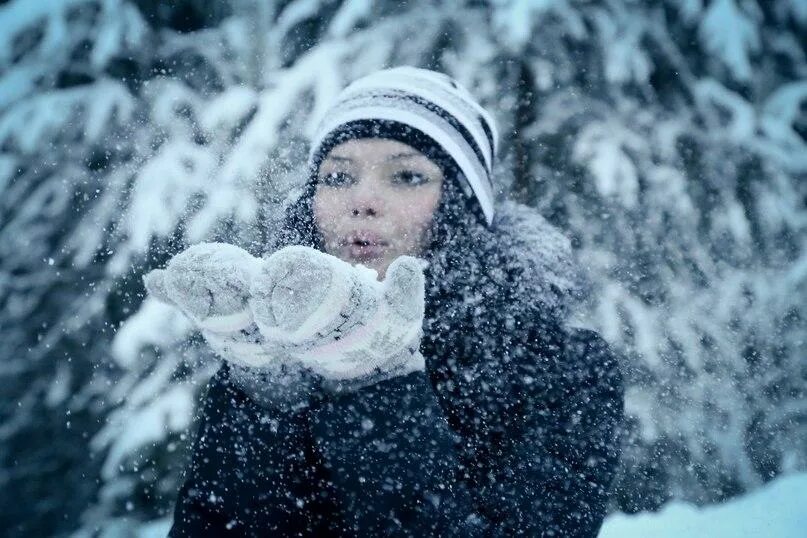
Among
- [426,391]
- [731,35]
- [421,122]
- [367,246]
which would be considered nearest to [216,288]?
[426,391]

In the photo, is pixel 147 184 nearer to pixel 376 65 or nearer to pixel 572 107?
pixel 376 65

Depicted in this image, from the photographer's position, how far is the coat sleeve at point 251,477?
977 millimetres

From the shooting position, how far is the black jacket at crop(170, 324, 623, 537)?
0.84m

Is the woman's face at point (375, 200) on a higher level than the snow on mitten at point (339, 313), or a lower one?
lower

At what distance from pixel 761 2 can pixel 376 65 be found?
6.97 ft

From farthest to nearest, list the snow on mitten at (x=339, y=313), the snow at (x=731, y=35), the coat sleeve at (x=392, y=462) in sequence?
the snow at (x=731, y=35)
the coat sleeve at (x=392, y=462)
the snow on mitten at (x=339, y=313)

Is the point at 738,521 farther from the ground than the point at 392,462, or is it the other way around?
the point at 392,462

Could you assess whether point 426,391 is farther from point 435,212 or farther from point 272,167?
point 272,167

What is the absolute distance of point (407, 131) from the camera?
148 cm

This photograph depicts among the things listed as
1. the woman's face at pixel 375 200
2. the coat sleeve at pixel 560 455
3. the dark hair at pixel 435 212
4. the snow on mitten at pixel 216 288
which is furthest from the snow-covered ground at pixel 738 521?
the snow on mitten at pixel 216 288

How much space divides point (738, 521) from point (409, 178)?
2310 mm

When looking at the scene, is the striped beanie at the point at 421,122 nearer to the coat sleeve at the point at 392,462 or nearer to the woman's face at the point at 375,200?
the woman's face at the point at 375,200

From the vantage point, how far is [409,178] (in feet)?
4.62

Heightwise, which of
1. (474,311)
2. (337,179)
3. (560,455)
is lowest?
(560,455)
